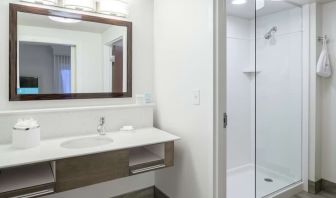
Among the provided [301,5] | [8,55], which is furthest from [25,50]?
[301,5]

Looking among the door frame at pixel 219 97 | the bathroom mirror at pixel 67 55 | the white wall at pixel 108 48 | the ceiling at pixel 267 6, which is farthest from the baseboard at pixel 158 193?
the ceiling at pixel 267 6

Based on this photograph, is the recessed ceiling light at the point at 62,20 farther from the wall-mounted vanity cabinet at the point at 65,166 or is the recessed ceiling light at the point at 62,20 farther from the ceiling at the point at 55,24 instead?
the wall-mounted vanity cabinet at the point at 65,166

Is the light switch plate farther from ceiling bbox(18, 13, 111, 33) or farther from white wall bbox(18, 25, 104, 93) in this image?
ceiling bbox(18, 13, 111, 33)

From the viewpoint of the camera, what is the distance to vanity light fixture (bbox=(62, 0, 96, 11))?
180 centimetres

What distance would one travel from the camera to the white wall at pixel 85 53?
1.80 meters

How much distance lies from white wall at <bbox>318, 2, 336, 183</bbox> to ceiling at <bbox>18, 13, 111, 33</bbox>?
231cm

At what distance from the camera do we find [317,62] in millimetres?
2365

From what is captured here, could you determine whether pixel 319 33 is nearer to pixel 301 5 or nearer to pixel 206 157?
pixel 301 5

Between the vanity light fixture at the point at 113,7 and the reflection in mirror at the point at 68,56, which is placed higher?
the vanity light fixture at the point at 113,7

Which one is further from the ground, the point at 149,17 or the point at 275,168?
the point at 149,17

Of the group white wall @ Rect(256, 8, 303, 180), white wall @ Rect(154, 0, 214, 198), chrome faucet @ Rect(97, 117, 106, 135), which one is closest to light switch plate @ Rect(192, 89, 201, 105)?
white wall @ Rect(154, 0, 214, 198)

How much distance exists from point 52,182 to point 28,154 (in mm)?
230

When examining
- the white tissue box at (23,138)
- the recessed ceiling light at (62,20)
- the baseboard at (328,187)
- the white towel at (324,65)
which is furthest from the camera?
the baseboard at (328,187)

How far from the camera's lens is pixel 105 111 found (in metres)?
1.96
